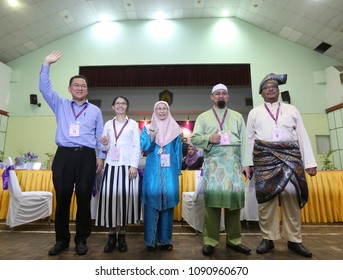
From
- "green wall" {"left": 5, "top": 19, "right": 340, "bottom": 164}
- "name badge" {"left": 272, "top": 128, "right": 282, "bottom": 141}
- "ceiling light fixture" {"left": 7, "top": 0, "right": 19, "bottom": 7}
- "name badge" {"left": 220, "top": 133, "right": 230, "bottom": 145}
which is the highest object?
"ceiling light fixture" {"left": 7, "top": 0, "right": 19, "bottom": 7}

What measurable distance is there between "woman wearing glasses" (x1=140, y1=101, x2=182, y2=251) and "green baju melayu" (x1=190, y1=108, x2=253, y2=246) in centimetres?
22

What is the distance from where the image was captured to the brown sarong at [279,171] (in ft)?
5.92

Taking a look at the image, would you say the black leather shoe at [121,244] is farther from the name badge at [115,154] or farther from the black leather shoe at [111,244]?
the name badge at [115,154]

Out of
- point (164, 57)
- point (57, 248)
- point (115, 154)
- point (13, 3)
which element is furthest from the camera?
point (164, 57)

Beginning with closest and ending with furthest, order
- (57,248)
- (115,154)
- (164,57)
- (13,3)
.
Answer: (57,248)
(115,154)
(13,3)
(164,57)

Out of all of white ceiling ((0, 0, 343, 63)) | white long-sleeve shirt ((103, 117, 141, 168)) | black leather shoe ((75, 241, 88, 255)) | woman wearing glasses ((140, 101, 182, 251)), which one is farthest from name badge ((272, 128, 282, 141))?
white ceiling ((0, 0, 343, 63))

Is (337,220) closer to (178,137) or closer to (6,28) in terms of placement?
(178,137)

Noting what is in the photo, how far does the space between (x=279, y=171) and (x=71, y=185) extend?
1.55 metres

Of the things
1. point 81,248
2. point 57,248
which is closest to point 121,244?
point 81,248

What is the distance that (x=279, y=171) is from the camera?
182 centimetres

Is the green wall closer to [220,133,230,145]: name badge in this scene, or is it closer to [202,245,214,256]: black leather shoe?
[220,133,230,145]: name badge

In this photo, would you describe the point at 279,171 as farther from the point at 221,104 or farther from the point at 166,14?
the point at 166,14

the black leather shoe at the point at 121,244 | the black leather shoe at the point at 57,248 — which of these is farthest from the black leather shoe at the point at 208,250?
the black leather shoe at the point at 57,248

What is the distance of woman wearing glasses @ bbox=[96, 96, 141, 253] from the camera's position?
6.18 ft
